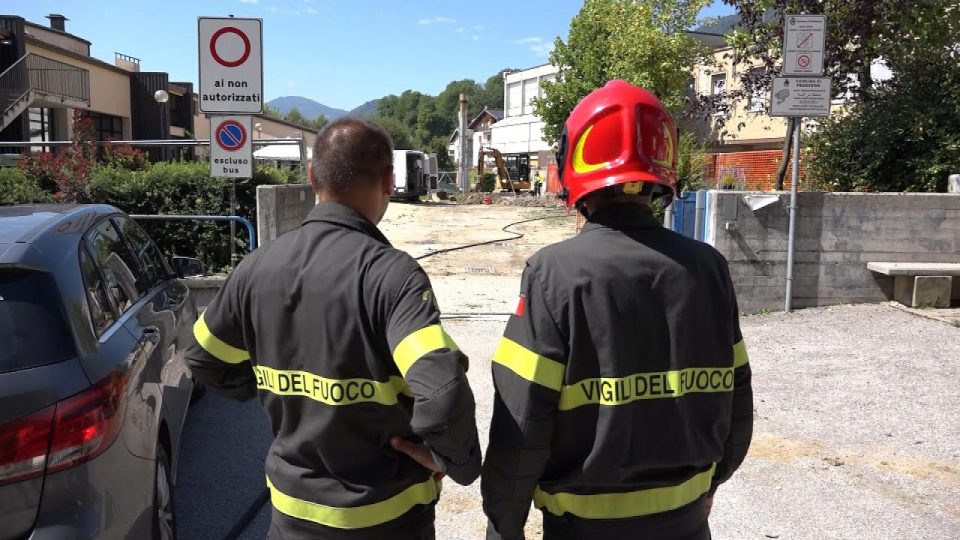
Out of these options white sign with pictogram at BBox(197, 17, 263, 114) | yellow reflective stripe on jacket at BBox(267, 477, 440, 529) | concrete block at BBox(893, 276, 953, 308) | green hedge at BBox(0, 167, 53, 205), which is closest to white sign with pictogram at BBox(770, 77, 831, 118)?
concrete block at BBox(893, 276, 953, 308)

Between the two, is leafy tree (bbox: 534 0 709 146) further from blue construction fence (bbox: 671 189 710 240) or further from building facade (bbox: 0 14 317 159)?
blue construction fence (bbox: 671 189 710 240)

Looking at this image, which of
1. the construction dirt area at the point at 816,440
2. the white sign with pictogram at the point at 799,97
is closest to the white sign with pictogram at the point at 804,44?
the white sign with pictogram at the point at 799,97

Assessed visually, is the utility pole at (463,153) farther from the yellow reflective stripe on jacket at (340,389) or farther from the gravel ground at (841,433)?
the yellow reflective stripe on jacket at (340,389)

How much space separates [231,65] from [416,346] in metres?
5.96

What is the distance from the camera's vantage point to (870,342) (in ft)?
22.8

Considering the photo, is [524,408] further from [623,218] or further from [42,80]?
[42,80]

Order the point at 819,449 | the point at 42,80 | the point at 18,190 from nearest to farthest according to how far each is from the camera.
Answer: the point at 819,449, the point at 18,190, the point at 42,80

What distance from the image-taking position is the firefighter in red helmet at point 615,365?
1780mm

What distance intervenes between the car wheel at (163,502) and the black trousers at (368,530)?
1.23m

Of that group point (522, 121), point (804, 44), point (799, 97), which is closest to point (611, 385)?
point (799, 97)

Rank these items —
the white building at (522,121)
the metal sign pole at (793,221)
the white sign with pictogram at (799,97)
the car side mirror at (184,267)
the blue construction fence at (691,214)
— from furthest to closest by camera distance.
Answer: the white building at (522,121)
the blue construction fence at (691,214)
the metal sign pole at (793,221)
the white sign with pictogram at (799,97)
the car side mirror at (184,267)

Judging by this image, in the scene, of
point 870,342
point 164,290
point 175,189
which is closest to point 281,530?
point 164,290

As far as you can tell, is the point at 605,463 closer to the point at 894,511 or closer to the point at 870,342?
the point at 894,511

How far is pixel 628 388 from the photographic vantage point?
5.90 feet
